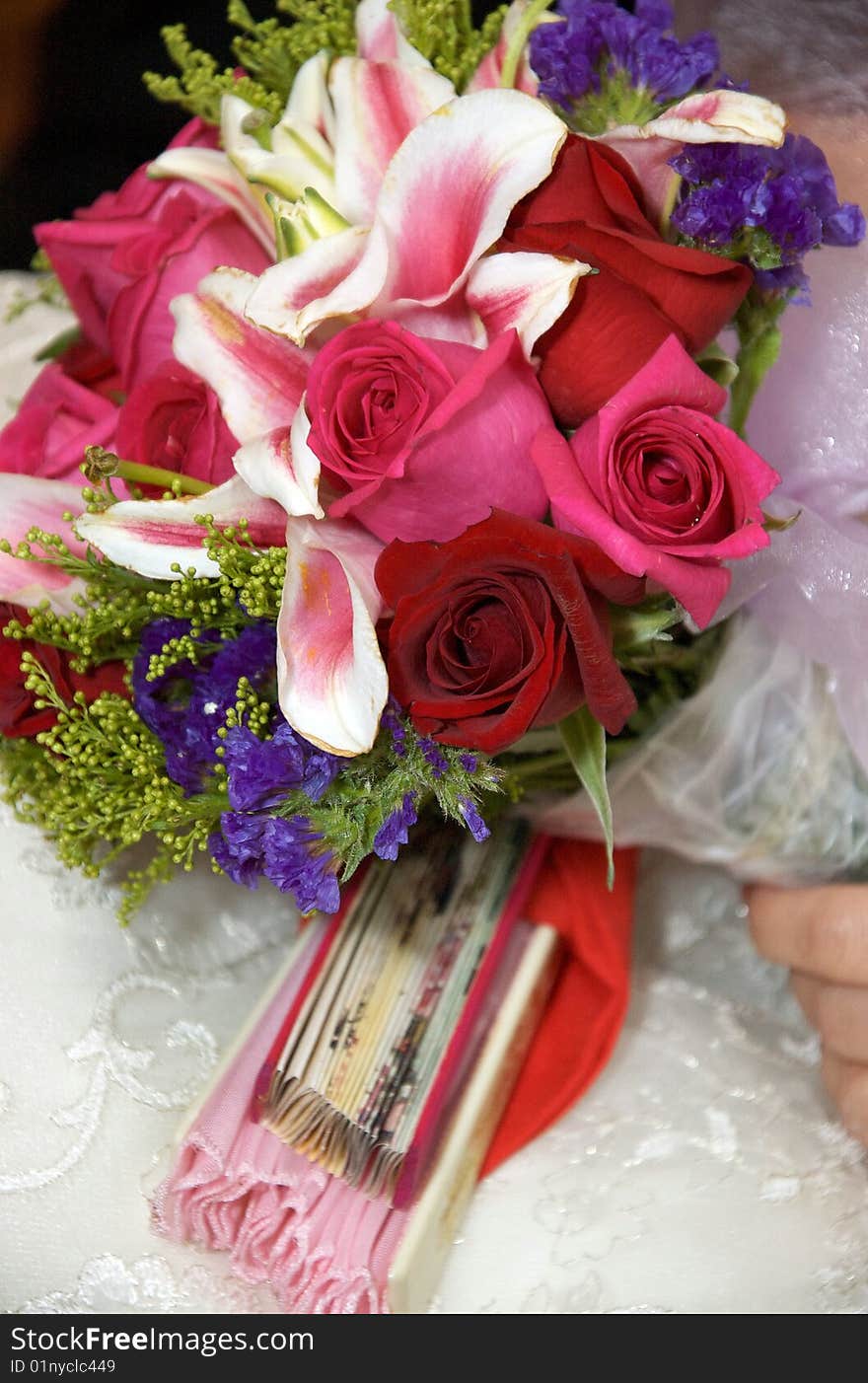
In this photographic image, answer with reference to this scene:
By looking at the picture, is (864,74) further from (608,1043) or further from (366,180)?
(608,1043)

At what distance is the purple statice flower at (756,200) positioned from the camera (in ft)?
1.62

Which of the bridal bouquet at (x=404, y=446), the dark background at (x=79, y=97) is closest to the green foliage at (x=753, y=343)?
the bridal bouquet at (x=404, y=446)

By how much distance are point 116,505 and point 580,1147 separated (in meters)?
0.49

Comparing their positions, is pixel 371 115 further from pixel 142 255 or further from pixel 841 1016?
pixel 841 1016

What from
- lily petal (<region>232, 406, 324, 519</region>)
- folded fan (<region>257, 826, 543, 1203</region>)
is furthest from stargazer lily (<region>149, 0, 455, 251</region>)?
folded fan (<region>257, 826, 543, 1203</region>)

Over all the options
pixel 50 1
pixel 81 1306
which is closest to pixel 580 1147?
pixel 81 1306

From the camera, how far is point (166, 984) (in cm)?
75

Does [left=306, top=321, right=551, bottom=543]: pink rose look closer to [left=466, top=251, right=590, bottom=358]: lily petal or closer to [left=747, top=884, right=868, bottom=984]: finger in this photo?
[left=466, top=251, right=590, bottom=358]: lily petal

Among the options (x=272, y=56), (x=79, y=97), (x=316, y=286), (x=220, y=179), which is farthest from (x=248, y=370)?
(x=79, y=97)

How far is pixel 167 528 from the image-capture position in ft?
1.71

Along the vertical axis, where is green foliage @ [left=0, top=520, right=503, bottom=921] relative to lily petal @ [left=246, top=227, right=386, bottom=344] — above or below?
below

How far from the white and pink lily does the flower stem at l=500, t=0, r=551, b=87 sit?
8cm

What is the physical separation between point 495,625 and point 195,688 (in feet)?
0.61

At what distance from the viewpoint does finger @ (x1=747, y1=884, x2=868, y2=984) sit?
67cm
